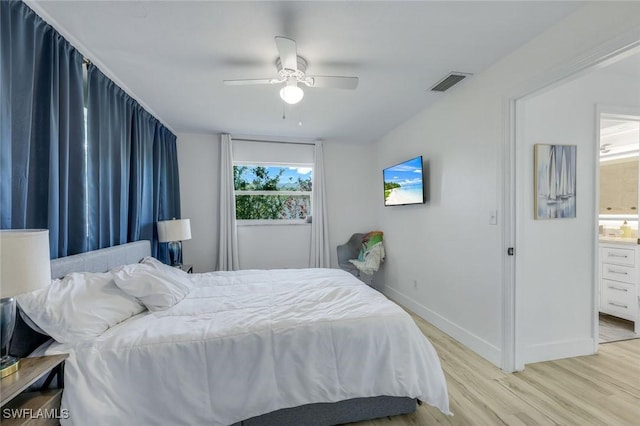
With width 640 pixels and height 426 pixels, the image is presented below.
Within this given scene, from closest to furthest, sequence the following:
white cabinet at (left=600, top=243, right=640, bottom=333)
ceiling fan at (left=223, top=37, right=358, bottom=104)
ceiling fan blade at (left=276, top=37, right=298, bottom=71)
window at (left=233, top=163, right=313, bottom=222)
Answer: ceiling fan blade at (left=276, top=37, right=298, bottom=71) → ceiling fan at (left=223, top=37, right=358, bottom=104) → white cabinet at (left=600, top=243, right=640, bottom=333) → window at (left=233, top=163, right=313, bottom=222)

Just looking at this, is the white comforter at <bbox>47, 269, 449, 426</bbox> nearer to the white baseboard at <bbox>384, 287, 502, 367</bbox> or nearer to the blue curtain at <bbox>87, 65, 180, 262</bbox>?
the white baseboard at <bbox>384, 287, 502, 367</bbox>

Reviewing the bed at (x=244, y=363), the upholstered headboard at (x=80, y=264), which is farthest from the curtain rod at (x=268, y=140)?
the bed at (x=244, y=363)

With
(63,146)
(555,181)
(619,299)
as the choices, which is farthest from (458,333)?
(63,146)

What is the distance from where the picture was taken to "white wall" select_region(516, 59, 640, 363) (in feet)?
7.43

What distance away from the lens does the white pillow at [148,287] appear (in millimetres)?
1722

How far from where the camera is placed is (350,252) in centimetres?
443

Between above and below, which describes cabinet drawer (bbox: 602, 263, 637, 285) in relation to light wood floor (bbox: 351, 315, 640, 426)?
above

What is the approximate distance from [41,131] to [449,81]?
311 cm

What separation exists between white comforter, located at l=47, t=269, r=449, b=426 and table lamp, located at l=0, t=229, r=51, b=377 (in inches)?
9.4

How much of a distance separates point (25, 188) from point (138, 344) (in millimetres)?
1069

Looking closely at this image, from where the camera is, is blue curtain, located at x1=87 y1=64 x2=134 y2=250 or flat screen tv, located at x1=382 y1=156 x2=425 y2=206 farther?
flat screen tv, located at x1=382 y1=156 x2=425 y2=206

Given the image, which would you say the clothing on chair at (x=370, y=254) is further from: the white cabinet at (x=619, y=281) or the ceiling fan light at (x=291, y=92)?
the ceiling fan light at (x=291, y=92)

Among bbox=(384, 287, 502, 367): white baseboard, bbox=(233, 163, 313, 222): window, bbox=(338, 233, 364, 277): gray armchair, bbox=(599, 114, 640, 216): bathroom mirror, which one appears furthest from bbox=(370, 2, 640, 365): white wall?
bbox=(599, 114, 640, 216): bathroom mirror

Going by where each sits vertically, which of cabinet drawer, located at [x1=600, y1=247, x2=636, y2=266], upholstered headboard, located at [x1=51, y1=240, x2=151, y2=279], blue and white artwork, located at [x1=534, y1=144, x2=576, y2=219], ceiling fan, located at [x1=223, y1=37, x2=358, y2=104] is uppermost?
ceiling fan, located at [x1=223, y1=37, x2=358, y2=104]
